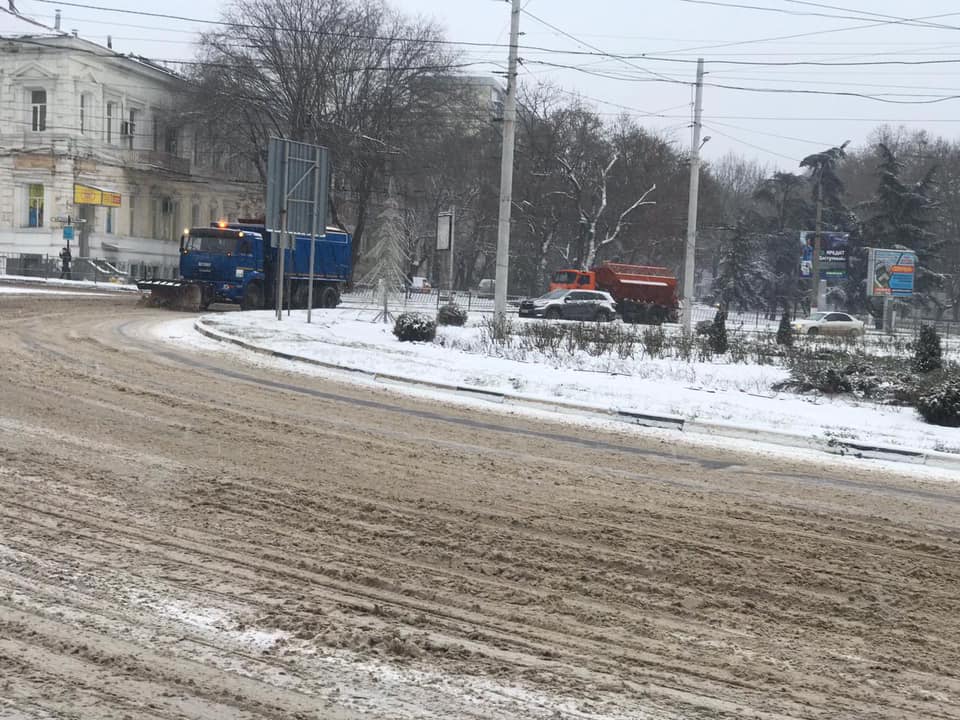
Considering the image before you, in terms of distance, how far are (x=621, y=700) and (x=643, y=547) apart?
93.8 inches

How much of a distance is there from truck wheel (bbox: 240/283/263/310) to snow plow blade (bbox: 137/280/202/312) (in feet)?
5.38

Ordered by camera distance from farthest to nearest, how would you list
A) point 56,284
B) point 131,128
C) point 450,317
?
point 131,128
point 56,284
point 450,317

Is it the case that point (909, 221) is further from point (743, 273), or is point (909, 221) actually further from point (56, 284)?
point (56, 284)

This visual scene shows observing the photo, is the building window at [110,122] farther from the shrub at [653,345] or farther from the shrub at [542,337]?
the shrub at [653,345]

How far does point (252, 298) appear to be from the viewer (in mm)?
32688

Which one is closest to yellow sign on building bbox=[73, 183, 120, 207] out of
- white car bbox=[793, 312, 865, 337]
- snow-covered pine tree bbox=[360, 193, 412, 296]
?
snow-covered pine tree bbox=[360, 193, 412, 296]

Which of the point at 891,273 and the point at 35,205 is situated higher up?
the point at 35,205

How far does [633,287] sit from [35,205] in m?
35.8

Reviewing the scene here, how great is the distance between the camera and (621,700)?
4152 millimetres

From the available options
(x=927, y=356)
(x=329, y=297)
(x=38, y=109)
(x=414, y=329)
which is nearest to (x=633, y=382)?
(x=927, y=356)

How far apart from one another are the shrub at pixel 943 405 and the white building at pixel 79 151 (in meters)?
47.6

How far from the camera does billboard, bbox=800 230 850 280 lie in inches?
2559

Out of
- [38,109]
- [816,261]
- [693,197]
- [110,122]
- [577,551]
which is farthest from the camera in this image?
[816,261]

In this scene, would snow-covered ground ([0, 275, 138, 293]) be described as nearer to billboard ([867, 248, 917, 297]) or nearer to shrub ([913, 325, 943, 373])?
shrub ([913, 325, 943, 373])
